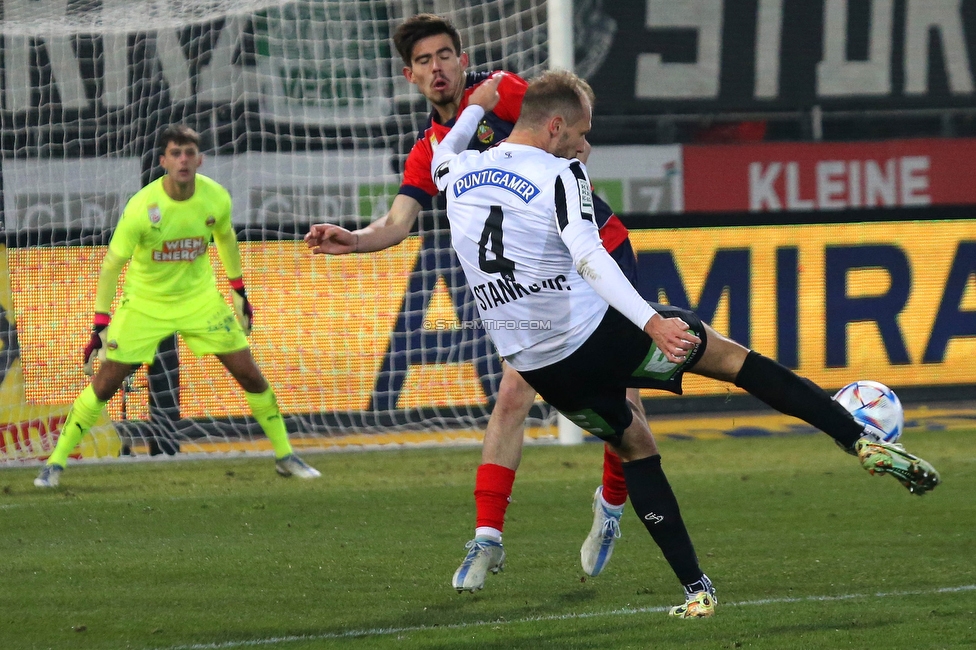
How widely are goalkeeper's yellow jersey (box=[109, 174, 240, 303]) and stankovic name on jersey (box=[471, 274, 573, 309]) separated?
412 centimetres

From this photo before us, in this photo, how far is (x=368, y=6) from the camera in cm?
1048

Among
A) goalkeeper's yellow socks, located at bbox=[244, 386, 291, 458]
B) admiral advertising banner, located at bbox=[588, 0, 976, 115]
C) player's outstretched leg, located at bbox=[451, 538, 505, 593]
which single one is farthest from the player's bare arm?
admiral advertising banner, located at bbox=[588, 0, 976, 115]

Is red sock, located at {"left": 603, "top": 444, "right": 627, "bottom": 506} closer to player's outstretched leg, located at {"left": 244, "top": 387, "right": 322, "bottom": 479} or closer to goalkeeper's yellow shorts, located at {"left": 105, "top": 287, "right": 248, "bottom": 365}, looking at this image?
player's outstretched leg, located at {"left": 244, "top": 387, "right": 322, "bottom": 479}

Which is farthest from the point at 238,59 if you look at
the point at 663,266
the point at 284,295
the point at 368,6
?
the point at 663,266

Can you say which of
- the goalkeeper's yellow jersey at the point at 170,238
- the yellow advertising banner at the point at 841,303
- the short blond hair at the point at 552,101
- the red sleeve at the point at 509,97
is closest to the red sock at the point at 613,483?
the red sleeve at the point at 509,97

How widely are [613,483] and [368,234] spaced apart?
4.14 feet

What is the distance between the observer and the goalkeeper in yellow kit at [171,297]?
26.8ft

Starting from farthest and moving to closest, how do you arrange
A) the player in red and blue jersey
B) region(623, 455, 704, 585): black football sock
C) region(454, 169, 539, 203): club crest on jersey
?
the player in red and blue jersey
region(623, 455, 704, 585): black football sock
region(454, 169, 539, 203): club crest on jersey

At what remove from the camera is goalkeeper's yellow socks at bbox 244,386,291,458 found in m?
8.40

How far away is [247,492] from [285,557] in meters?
2.10

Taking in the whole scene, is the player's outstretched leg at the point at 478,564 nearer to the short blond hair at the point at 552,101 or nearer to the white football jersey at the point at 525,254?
the white football jersey at the point at 525,254

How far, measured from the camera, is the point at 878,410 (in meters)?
4.61

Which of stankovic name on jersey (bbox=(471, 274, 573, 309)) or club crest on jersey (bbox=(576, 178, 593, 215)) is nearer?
club crest on jersey (bbox=(576, 178, 593, 215))

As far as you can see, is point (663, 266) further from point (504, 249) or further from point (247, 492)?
point (504, 249)
